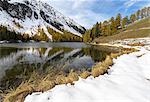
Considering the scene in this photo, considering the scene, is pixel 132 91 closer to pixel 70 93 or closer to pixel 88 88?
pixel 88 88

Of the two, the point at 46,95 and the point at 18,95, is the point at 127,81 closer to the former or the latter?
the point at 46,95

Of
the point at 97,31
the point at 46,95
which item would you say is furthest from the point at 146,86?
the point at 97,31

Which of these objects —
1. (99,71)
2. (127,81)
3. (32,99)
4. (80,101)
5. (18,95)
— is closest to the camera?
(80,101)

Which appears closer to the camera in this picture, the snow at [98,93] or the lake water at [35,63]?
the snow at [98,93]

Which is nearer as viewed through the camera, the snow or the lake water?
the snow

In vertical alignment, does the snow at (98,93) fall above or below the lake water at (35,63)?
above

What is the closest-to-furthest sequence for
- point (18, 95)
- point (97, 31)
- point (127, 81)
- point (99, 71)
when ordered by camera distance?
point (18, 95) < point (127, 81) < point (99, 71) < point (97, 31)

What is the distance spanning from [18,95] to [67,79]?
102 inches

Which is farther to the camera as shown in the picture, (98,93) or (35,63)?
(35,63)

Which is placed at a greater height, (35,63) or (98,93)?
(98,93)

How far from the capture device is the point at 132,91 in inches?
331

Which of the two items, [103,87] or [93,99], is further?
[103,87]

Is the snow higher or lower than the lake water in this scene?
higher

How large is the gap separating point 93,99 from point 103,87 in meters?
1.30
